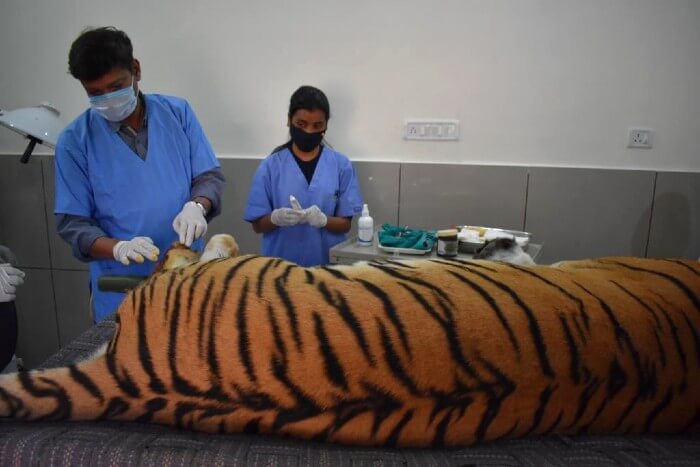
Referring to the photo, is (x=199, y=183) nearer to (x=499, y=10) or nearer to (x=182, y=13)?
(x=182, y=13)

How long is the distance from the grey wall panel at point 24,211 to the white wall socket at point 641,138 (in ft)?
10.2

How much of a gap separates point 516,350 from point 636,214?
6.16 ft

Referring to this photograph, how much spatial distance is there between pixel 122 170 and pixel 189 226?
0.36m

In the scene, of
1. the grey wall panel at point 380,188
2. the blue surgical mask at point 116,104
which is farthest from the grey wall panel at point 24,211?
the grey wall panel at point 380,188

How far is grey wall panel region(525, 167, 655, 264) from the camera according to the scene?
2.04 meters

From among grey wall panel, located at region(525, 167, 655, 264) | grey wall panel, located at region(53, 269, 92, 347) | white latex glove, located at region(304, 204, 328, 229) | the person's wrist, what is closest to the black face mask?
white latex glove, located at region(304, 204, 328, 229)

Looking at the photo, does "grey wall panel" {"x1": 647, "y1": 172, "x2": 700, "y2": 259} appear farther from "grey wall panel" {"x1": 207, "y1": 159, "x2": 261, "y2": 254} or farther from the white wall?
"grey wall panel" {"x1": 207, "y1": 159, "x2": 261, "y2": 254}

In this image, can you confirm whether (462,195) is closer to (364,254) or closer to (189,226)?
(364,254)

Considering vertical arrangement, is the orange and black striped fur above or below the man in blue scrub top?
below

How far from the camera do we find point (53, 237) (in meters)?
2.46

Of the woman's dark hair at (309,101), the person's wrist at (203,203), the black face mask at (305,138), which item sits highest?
the woman's dark hair at (309,101)

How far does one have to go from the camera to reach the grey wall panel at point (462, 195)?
2.11 metres

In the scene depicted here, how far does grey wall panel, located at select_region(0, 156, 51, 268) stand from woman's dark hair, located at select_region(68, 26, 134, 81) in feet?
4.86

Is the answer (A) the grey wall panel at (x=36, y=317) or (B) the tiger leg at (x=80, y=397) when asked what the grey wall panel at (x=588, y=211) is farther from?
(A) the grey wall panel at (x=36, y=317)
